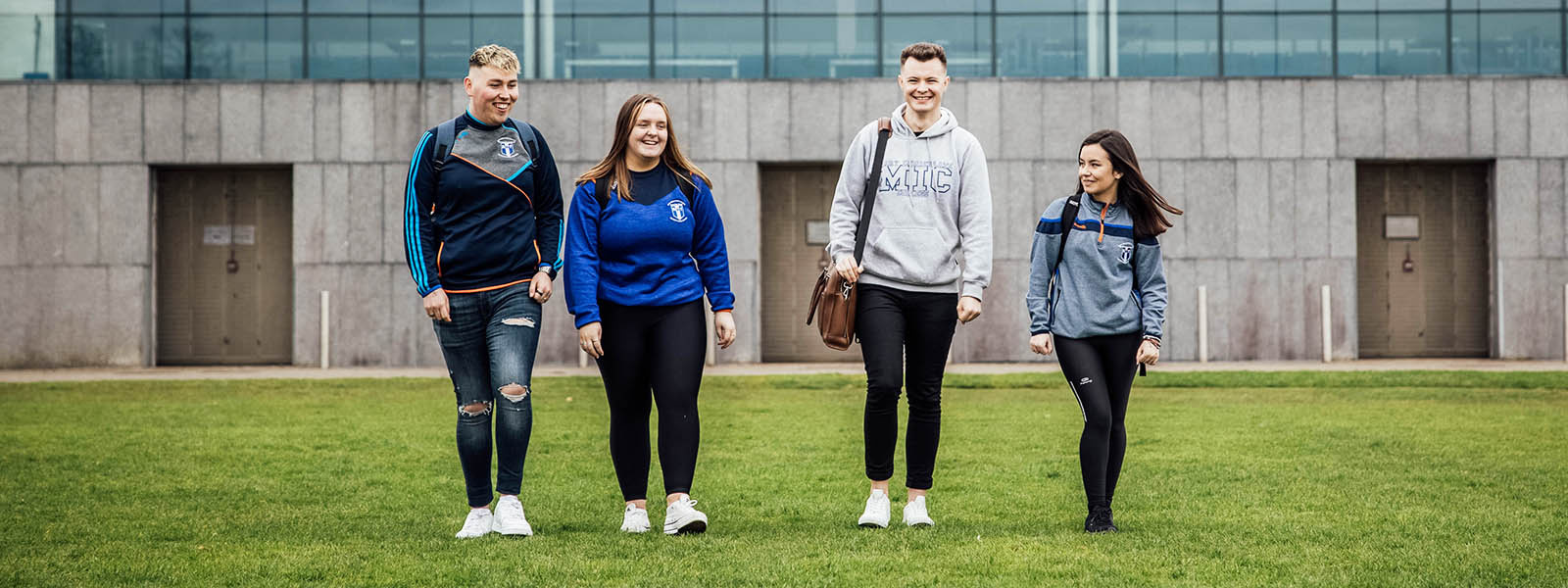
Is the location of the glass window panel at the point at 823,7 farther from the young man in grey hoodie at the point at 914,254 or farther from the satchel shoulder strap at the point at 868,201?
the satchel shoulder strap at the point at 868,201

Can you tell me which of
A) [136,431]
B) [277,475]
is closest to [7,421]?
[136,431]

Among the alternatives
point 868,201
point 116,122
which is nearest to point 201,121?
point 116,122

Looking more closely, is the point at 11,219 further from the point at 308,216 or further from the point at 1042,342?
the point at 1042,342

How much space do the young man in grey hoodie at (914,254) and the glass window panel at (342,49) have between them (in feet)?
57.8

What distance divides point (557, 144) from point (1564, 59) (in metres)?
14.7

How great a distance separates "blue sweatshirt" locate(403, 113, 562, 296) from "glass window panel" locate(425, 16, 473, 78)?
16.9 m

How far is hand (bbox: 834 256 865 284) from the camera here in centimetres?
→ 614

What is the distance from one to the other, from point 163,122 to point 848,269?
1881 cm

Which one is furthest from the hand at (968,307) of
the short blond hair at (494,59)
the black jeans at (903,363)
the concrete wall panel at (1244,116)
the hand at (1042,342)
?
the concrete wall panel at (1244,116)

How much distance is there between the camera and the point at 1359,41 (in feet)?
73.4

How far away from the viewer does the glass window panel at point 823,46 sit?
22500 mm

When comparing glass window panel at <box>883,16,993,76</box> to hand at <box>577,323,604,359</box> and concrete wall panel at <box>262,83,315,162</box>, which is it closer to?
concrete wall panel at <box>262,83,315,162</box>

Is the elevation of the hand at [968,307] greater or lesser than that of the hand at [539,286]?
lesser

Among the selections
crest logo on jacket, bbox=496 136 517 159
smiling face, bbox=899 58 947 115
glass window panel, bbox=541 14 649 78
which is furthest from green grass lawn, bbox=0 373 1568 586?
glass window panel, bbox=541 14 649 78
